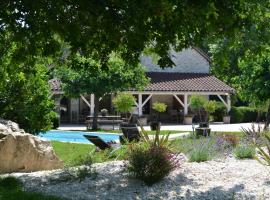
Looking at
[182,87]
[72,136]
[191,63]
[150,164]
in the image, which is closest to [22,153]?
[150,164]

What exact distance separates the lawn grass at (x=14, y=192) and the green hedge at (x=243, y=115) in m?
31.8

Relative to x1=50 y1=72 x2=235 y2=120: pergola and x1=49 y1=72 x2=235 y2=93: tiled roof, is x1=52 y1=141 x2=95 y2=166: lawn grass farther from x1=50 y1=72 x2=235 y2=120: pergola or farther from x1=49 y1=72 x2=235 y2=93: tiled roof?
x1=49 y1=72 x2=235 y2=93: tiled roof

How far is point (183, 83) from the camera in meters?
40.2

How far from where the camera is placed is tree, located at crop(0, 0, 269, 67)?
6.97m

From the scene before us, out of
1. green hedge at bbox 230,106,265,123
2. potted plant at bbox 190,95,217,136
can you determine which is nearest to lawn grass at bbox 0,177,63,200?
potted plant at bbox 190,95,217,136

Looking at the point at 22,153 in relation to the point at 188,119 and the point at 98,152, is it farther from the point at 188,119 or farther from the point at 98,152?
the point at 188,119

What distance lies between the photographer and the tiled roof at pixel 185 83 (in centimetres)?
3892

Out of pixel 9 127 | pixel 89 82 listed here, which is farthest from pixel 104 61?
pixel 89 82

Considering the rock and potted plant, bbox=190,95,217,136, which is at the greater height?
potted plant, bbox=190,95,217,136

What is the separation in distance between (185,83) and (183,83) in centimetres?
17

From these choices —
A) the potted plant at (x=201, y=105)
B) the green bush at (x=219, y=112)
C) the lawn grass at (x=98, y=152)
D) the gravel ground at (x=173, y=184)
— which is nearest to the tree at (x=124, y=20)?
the gravel ground at (x=173, y=184)

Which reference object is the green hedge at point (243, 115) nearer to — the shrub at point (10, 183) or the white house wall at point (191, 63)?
the white house wall at point (191, 63)

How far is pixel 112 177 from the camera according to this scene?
918 centimetres

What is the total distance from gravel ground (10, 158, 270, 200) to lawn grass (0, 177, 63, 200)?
186mm
